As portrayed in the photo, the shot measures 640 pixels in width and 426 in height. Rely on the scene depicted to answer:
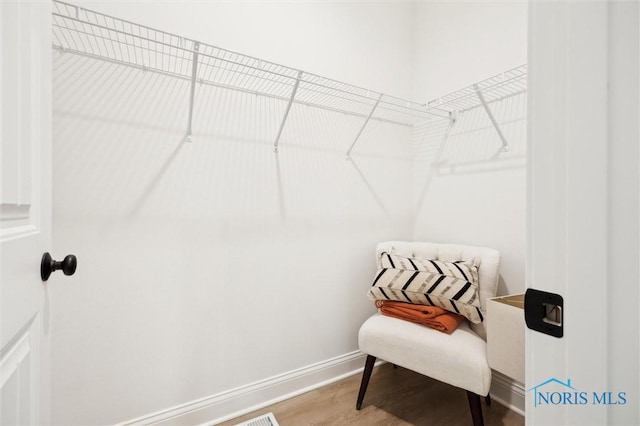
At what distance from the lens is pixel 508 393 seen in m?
1.49

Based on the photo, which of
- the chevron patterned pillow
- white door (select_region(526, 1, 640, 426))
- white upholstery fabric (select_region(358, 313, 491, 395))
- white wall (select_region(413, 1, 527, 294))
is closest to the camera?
white door (select_region(526, 1, 640, 426))

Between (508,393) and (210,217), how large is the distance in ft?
6.02

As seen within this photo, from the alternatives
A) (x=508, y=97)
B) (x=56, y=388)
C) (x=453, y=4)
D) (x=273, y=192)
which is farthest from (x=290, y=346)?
(x=453, y=4)

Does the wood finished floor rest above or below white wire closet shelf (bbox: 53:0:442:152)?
Answer: below

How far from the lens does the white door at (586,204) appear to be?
35cm

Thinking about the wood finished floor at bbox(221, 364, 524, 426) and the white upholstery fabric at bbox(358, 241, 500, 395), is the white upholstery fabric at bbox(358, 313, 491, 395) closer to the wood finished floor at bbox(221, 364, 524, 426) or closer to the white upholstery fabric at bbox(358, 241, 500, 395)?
the white upholstery fabric at bbox(358, 241, 500, 395)

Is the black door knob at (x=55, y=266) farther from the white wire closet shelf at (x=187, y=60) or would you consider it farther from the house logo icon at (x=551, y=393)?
the house logo icon at (x=551, y=393)

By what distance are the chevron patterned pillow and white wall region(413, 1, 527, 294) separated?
11.4 inches

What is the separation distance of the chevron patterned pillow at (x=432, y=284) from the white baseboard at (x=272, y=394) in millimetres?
494

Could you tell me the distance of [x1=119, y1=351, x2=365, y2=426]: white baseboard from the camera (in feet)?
4.21

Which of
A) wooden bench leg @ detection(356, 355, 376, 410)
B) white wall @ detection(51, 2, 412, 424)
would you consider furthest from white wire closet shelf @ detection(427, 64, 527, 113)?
wooden bench leg @ detection(356, 355, 376, 410)

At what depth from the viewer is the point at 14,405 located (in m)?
0.45

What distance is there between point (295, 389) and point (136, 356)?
853 mm

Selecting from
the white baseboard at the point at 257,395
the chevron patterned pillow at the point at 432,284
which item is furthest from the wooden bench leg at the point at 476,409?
the white baseboard at the point at 257,395
